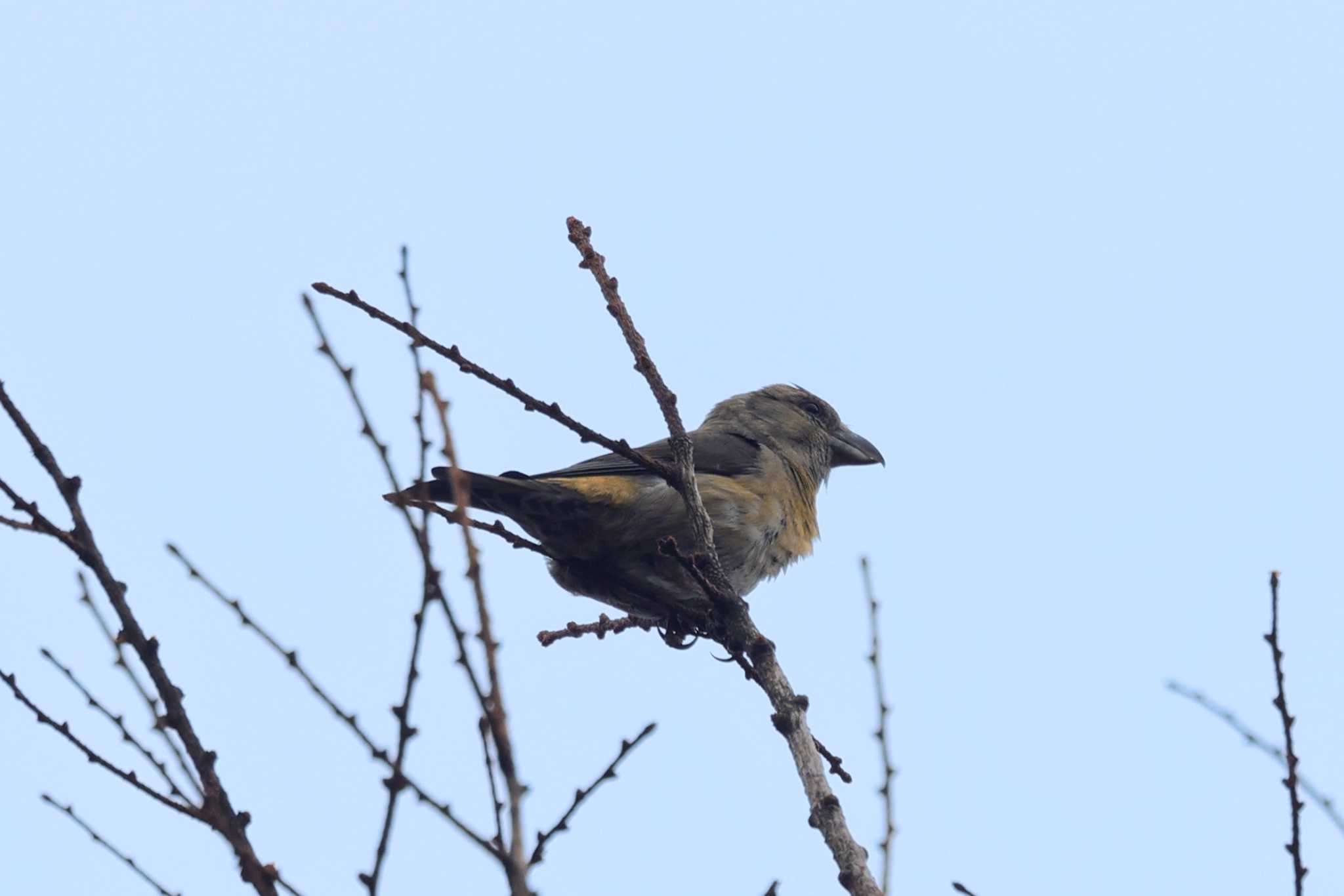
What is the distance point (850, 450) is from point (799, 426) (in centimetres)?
38

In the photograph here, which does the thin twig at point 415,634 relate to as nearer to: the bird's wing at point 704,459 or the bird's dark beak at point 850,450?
the bird's wing at point 704,459

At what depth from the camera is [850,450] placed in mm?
7621

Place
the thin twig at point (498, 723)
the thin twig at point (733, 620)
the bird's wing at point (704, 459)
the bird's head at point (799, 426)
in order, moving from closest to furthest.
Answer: the thin twig at point (498, 723), the thin twig at point (733, 620), the bird's wing at point (704, 459), the bird's head at point (799, 426)

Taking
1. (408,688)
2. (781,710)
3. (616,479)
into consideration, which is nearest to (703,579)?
(781,710)

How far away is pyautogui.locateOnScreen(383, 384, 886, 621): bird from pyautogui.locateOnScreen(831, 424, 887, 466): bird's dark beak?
94cm

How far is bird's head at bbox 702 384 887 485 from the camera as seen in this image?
724 centimetres

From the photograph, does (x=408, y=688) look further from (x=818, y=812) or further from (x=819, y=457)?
(x=819, y=457)

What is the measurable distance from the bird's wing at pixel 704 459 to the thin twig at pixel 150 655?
10.9 feet

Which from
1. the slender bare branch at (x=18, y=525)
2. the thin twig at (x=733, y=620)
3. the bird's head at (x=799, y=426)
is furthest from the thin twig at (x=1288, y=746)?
the bird's head at (x=799, y=426)

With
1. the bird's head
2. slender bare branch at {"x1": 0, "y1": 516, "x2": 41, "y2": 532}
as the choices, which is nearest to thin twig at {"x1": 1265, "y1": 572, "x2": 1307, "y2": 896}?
slender bare branch at {"x1": 0, "y1": 516, "x2": 41, "y2": 532}

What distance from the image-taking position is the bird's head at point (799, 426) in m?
7.24

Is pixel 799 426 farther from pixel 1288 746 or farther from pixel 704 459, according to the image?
pixel 1288 746

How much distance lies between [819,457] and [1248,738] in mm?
4553

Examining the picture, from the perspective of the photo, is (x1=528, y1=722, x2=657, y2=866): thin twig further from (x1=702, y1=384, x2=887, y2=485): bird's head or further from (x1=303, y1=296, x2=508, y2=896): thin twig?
(x1=702, y1=384, x2=887, y2=485): bird's head
